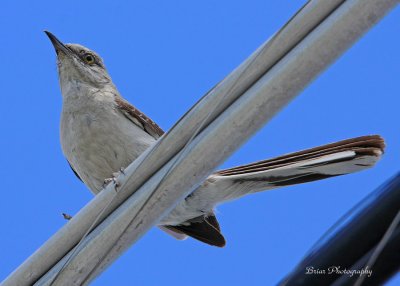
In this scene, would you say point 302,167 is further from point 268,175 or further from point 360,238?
point 360,238

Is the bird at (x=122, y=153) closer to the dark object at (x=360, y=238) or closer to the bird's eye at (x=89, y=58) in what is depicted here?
the bird's eye at (x=89, y=58)

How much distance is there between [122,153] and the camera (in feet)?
20.3

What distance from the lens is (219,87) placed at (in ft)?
9.77

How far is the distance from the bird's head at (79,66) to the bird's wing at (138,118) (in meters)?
0.51

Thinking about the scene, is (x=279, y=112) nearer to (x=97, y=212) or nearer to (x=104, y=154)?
(x=97, y=212)

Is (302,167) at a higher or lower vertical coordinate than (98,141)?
lower

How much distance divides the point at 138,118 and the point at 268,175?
1.72 meters

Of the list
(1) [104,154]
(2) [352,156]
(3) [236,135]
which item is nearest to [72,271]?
(3) [236,135]

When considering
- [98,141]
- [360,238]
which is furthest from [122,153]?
[360,238]

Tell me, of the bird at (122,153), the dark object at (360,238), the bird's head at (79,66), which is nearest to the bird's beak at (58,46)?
the bird's head at (79,66)

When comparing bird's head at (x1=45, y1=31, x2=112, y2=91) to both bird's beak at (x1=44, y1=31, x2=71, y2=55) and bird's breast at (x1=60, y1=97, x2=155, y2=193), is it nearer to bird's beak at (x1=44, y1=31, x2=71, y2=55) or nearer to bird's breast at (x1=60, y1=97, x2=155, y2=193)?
bird's beak at (x1=44, y1=31, x2=71, y2=55)

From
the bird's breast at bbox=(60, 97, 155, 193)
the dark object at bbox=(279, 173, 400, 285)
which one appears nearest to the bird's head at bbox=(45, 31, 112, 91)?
the bird's breast at bbox=(60, 97, 155, 193)

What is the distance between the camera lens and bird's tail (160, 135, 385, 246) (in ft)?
13.8

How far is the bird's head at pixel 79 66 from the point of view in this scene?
7.10 meters
